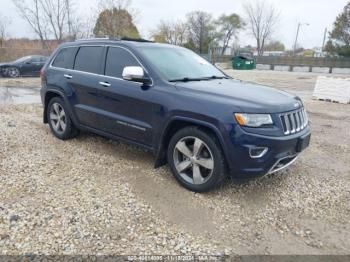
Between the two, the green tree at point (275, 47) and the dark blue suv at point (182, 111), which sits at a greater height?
the green tree at point (275, 47)

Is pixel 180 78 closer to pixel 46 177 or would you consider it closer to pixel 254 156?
pixel 254 156

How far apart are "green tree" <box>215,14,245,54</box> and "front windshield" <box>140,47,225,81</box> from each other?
58.1 m

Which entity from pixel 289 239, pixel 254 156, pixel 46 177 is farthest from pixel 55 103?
pixel 289 239

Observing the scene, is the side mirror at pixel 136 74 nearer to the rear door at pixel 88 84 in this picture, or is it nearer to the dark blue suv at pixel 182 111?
the dark blue suv at pixel 182 111

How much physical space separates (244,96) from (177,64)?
124cm

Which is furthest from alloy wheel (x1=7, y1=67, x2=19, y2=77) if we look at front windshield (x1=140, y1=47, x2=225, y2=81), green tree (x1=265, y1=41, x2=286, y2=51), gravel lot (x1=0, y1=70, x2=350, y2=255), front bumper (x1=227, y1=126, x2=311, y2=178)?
green tree (x1=265, y1=41, x2=286, y2=51)

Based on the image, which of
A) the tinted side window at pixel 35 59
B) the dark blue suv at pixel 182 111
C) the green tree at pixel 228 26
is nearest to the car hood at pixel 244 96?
the dark blue suv at pixel 182 111

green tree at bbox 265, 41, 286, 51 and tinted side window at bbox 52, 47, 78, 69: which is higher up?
green tree at bbox 265, 41, 286, 51

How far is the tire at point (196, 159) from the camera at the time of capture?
345 cm

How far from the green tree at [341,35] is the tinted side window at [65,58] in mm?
44251

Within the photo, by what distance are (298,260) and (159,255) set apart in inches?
47.1

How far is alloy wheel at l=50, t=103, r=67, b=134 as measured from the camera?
538cm

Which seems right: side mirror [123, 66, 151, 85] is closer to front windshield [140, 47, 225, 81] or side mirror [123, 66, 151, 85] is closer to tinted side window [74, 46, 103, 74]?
front windshield [140, 47, 225, 81]

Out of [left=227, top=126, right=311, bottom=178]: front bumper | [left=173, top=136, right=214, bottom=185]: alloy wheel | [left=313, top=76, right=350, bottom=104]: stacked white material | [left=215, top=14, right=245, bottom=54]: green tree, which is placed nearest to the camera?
[left=227, top=126, right=311, bottom=178]: front bumper
